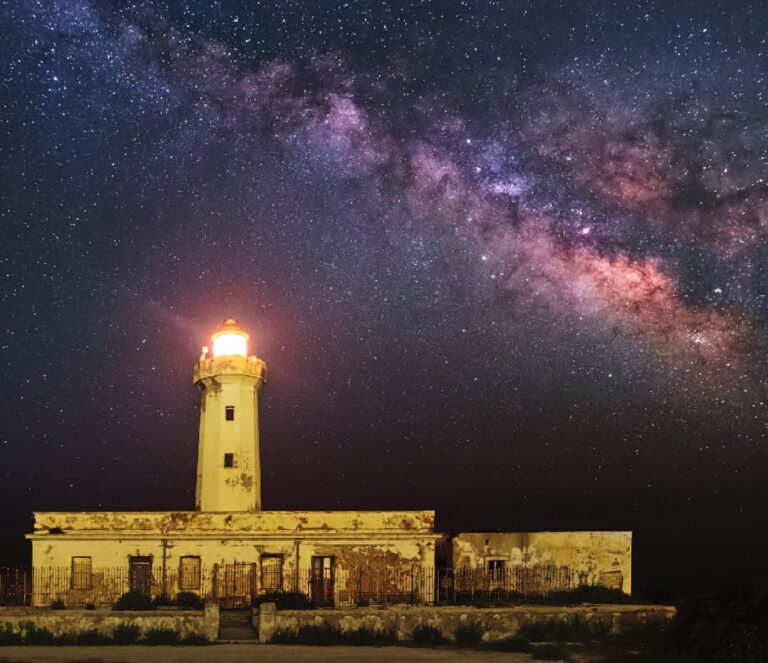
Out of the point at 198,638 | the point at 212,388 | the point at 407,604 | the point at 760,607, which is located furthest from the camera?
the point at 212,388

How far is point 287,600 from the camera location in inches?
974

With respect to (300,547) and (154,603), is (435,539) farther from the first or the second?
(154,603)

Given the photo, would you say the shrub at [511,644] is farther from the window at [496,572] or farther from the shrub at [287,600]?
the window at [496,572]

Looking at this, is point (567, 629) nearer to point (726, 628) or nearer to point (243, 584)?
point (726, 628)

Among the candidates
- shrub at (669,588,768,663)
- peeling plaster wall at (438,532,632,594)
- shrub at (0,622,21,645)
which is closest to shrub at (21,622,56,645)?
shrub at (0,622,21,645)

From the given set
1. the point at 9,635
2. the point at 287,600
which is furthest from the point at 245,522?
the point at 9,635

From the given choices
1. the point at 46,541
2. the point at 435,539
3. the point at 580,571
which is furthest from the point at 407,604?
the point at 46,541

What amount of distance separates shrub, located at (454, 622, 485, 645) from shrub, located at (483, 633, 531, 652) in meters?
0.36

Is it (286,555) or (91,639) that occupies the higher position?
(286,555)

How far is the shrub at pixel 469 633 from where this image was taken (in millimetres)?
21984

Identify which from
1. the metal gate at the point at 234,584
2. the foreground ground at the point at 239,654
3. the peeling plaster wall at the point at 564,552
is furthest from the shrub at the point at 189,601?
the peeling plaster wall at the point at 564,552

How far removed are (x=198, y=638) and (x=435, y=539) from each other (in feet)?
24.5

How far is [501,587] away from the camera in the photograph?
2725 centimetres

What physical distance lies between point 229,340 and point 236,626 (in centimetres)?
1029
